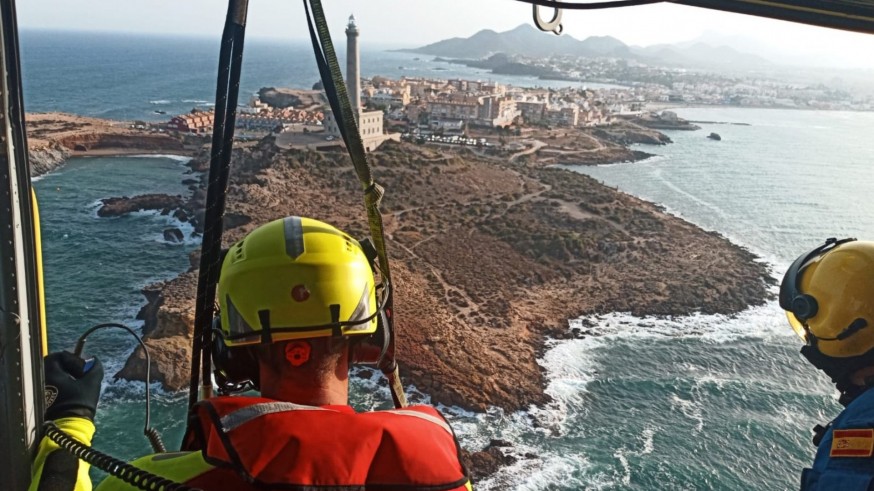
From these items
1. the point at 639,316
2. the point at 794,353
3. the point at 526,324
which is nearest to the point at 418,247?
the point at 526,324

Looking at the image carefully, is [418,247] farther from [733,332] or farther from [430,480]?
[430,480]

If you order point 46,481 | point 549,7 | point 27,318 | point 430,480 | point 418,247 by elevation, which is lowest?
point 418,247

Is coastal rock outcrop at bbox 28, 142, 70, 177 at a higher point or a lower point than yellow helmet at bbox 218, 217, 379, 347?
lower

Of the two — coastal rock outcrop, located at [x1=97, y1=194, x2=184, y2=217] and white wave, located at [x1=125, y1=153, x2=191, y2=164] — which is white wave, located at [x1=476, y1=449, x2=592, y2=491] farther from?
white wave, located at [x1=125, y1=153, x2=191, y2=164]

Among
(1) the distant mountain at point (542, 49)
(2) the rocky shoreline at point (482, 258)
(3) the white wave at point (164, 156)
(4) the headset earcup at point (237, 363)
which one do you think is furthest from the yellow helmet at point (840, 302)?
(1) the distant mountain at point (542, 49)

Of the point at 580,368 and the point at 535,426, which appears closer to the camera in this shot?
the point at 535,426

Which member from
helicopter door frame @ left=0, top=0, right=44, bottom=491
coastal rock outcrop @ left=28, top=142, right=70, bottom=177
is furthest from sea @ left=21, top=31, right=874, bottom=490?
helicopter door frame @ left=0, top=0, right=44, bottom=491
